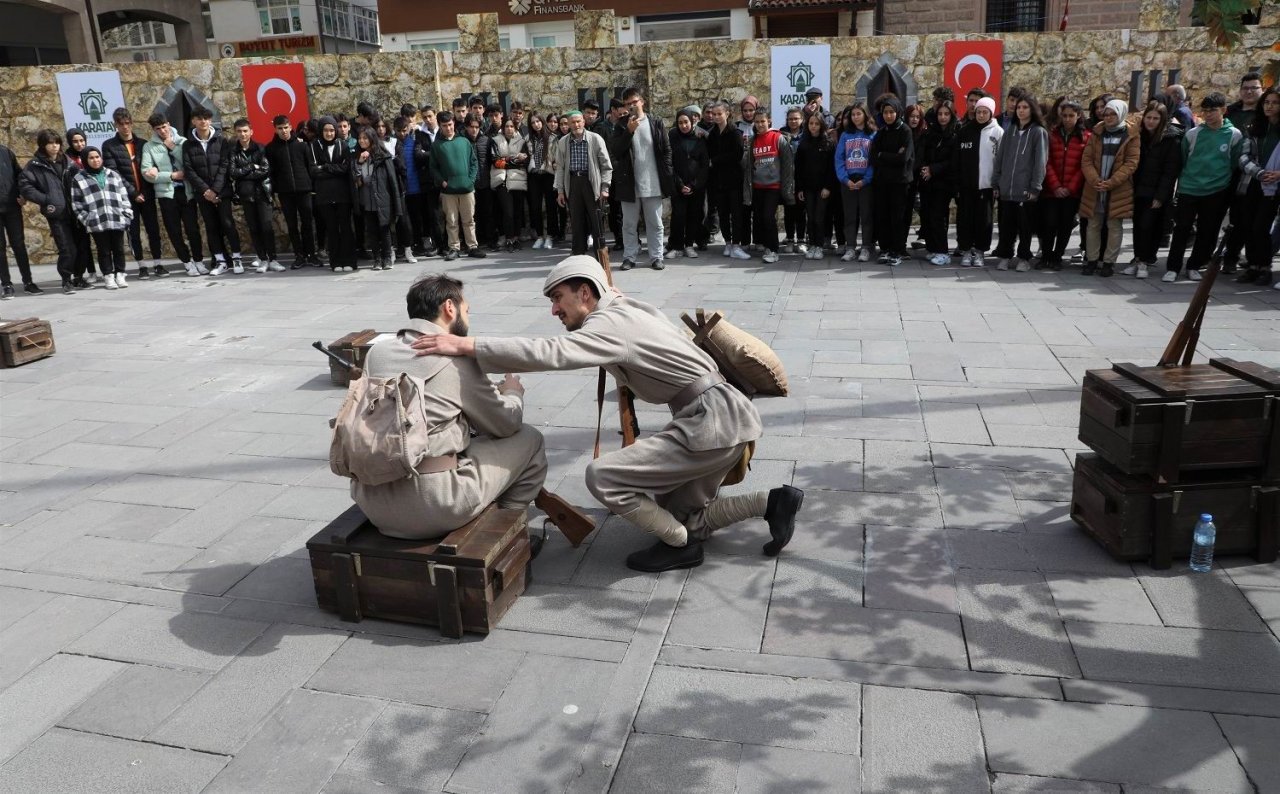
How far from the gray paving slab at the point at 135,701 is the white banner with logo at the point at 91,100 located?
43.2 feet

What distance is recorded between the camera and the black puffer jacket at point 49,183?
10.9m

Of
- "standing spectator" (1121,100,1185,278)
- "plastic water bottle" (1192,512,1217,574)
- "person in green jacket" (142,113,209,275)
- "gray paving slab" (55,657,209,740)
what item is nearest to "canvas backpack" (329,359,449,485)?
"gray paving slab" (55,657,209,740)

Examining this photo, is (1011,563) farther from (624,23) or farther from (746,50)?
(624,23)

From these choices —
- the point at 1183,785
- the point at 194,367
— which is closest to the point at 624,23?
the point at 194,367

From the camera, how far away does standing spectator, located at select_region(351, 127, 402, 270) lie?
38.7ft

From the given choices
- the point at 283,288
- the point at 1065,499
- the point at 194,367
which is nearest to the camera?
the point at 1065,499

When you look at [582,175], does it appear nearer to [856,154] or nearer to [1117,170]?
[856,154]

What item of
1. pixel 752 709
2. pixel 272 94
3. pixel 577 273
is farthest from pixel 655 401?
pixel 272 94

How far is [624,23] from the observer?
1049 inches

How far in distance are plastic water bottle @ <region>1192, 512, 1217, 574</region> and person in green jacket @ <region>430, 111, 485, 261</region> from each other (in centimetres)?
1020

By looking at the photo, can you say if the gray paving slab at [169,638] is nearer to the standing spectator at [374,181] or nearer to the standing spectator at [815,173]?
the standing spectator at [374,181]

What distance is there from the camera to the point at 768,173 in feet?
37.9

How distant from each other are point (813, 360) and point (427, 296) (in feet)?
14.0

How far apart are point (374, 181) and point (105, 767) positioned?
9702 millimetres
